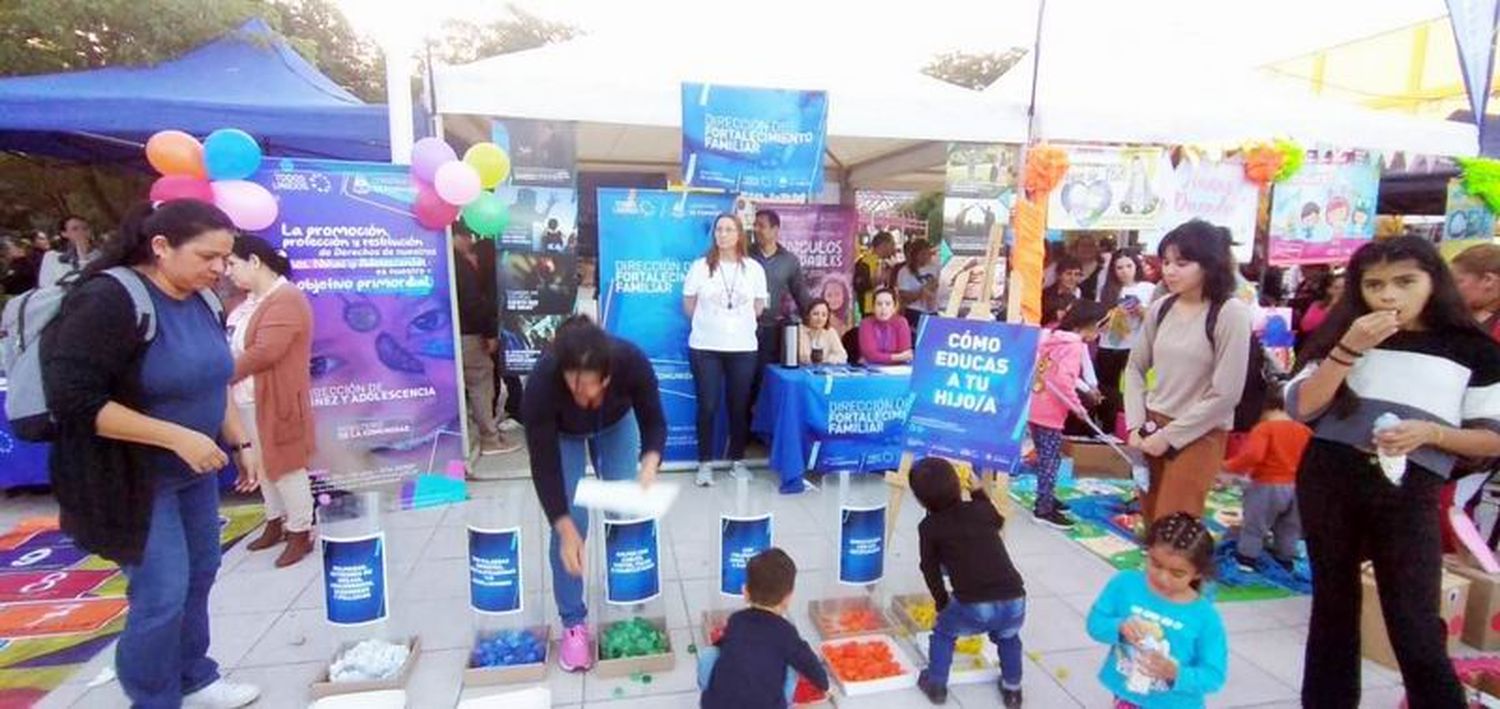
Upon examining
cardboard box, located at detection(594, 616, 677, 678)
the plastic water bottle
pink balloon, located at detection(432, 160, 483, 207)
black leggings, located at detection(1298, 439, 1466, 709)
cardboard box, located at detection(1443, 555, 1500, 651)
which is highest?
pink balloon, located at detection(432, 160, 483, 207)

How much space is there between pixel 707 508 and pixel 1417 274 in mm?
3361

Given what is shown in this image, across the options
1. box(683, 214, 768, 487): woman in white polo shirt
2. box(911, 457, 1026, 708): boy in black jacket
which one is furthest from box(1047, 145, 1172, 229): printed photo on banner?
box(911, 457, 1026, 708): boy in black jacket

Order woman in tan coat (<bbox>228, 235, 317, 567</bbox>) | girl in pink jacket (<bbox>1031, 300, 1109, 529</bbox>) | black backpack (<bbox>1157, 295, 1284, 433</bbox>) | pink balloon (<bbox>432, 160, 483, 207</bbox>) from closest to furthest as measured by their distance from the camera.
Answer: black backpack (<bbox>1157, 295, 1284, 433</bbox>)
woman in tan coat (<bbox>228, 235, 317, 567</bbox>)
pink balloon (<bbox>432, 160, 483, 207</bbox>)
girl in pink jacket (<bbox>1031, 300, 1109, 529</bbox>)

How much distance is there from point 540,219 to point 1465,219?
21.2 ft

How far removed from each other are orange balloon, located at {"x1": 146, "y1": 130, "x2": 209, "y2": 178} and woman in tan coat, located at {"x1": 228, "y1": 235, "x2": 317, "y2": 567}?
0.60m

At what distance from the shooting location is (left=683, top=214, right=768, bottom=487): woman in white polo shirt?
182 inches

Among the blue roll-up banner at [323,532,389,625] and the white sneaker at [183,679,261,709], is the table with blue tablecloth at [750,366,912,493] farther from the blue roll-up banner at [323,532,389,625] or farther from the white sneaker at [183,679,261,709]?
the white sneaker at [183,679,261,709]

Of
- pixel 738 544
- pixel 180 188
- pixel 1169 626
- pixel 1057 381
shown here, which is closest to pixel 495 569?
pixel 738 544

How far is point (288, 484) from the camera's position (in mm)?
3570

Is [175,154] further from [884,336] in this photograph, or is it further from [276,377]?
[884,336]

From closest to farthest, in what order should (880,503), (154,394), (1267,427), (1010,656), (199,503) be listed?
(154,394) < (199,503) < (1010,656) < (880,503) < (1267,427)

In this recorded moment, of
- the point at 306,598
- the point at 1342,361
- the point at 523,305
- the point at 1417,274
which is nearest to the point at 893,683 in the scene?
the point at 1342,361

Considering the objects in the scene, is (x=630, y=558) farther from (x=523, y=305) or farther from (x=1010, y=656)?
(x=523, y=305)

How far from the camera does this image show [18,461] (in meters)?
4.21
